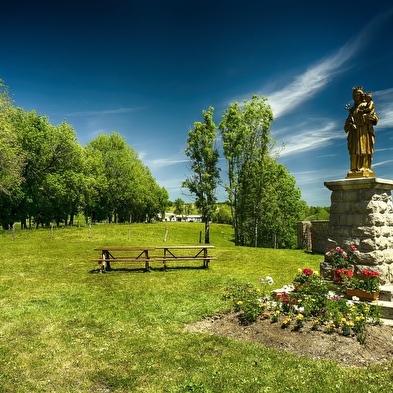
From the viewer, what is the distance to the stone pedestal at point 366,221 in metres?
8.52

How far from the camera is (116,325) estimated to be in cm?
776

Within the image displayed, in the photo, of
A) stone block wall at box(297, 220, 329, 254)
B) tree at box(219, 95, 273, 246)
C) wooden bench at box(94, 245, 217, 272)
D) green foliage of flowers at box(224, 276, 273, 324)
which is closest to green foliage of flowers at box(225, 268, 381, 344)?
green foliage of flowers at box(224, 276, 273, 324)

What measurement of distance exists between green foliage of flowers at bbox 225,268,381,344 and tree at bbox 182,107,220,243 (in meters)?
22.1

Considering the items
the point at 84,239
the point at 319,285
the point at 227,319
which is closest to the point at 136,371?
the point at 227,319

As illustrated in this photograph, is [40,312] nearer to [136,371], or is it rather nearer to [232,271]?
[136,371]

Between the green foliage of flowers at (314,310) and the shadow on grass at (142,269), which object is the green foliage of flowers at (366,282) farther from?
the shadow on grass at (142,269)

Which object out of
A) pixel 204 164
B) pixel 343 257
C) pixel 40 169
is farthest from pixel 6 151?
pixel 343 257

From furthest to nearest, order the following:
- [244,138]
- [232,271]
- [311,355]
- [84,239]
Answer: [244,138], [84,239], [232,271], [311,355]

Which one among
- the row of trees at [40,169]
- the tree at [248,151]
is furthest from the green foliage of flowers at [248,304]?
the row of trees at [40,169]

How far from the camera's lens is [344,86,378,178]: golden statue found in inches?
363

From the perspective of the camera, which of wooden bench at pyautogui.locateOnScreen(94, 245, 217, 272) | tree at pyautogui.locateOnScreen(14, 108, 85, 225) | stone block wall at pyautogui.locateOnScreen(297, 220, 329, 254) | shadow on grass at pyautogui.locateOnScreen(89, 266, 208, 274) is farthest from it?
tree at pyautogui.locateOnScreen(14, 108, 85, 225)

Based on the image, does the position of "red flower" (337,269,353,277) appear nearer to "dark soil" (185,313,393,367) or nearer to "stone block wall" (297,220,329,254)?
"dark soil" (185,313,393,367)

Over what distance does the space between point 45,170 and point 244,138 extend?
2351 cm

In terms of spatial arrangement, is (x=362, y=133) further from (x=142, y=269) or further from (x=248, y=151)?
(x=248, y=151)
